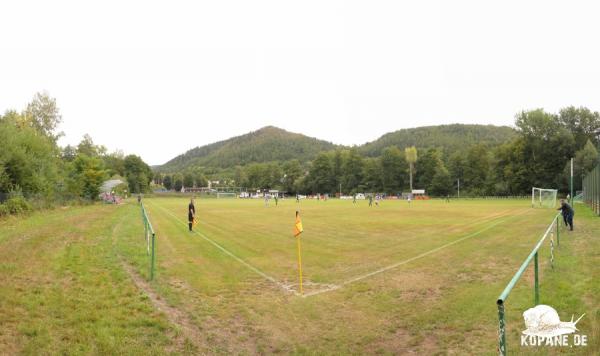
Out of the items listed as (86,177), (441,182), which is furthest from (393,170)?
(86,177)

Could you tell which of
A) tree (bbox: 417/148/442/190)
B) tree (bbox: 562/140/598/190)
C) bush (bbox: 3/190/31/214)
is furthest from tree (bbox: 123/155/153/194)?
tree (bbox: 562/140/598/190)

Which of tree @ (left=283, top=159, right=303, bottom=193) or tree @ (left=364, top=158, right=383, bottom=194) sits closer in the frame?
tree @ (left=364, top=158, right=383, bottom=194)

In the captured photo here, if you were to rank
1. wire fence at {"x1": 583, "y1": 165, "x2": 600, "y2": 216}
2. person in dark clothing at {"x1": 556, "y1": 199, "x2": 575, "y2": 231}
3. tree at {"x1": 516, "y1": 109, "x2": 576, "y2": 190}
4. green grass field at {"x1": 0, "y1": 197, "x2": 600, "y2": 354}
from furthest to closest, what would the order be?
tree at {"x1": 516, "y1": 109, "x2": 576, "y2": 190} < wire fence at {"x1": 583, "y1": 165, "x2": 600, "y2": 216} < person in dark clothing at {"x1": 556, "y1": 199, "x2": 575, "y2": 231} < green grass field at {"x1": 0, "y1": 197, "x2": 600, "y2": 354}

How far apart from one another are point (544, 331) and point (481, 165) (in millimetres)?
117187

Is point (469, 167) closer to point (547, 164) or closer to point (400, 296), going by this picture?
point (547, 164)

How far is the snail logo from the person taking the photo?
6430mm

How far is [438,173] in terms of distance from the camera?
119 meters

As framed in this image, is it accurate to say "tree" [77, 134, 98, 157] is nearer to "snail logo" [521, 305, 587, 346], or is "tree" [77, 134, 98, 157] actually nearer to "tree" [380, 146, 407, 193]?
"tree" [380, 146, 407, 193]

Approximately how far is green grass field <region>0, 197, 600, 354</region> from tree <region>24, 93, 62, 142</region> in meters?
55.4

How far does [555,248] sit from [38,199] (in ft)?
140

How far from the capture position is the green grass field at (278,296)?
275 inches

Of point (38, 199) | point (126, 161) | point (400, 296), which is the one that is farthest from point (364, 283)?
point (126, 161)

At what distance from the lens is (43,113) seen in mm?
65250

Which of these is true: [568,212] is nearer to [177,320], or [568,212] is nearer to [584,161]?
[177,320]
